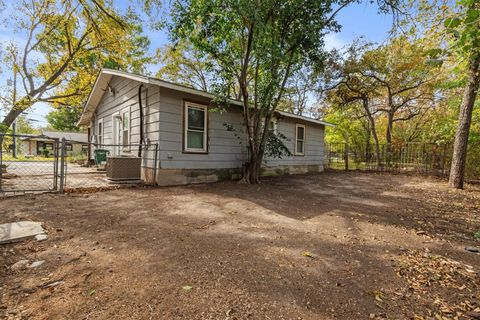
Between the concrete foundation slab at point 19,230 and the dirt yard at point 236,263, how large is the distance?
144 mm

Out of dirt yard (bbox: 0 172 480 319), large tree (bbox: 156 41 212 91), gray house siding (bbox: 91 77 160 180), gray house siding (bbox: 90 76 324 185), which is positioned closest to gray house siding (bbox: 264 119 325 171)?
gray house siding (bbox: 90 76 324 185)

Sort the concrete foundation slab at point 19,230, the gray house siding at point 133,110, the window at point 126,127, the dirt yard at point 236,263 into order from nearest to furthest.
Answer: the dirt yard at point 236,263, the concrete foundation slab at point 19,230, the gray house siding at point 133,110, the window at point 126,127

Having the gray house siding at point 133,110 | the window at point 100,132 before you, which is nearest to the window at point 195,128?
the gray house siding at point 133,110

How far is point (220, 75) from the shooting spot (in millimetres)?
7402

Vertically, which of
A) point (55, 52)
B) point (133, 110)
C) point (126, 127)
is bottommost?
point (126, 127)

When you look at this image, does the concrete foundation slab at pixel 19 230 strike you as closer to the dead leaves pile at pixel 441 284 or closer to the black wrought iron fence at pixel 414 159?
the dead leaves pile at pixel 441 284

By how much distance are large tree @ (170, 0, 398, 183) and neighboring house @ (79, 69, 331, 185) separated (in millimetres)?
1002

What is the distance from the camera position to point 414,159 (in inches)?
468

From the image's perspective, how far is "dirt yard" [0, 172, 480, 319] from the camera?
1.80 metres

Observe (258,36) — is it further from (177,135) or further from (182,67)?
(182,67)

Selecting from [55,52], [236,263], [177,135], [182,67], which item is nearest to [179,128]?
[177,135]

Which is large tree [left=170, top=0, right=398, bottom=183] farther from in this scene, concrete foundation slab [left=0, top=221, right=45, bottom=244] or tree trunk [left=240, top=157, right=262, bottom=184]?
concrete foundation slab [left=0, top=221, right=45, bottom=244]

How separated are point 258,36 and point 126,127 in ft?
19.4

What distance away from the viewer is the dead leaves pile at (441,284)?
6.07ft
